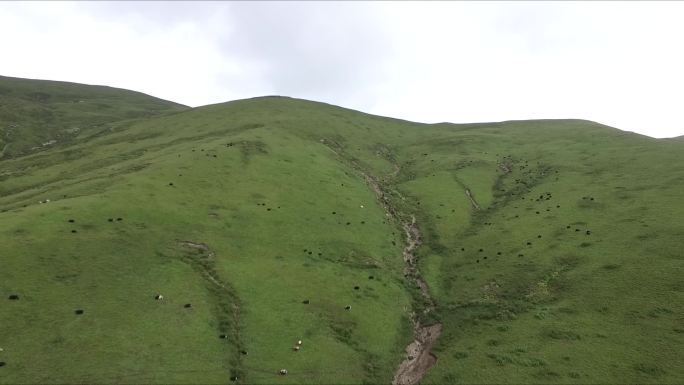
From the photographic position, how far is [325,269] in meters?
49.4

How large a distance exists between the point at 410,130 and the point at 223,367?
112556 millimetres

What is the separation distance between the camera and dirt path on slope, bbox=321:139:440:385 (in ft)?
119

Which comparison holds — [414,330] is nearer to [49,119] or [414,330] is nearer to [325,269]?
[325,269]

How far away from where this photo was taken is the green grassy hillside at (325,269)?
33.3 metres

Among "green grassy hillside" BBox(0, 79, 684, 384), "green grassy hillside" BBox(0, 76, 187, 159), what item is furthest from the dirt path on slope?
"green grassy hillside" BBox(0, 76, 187, 159)

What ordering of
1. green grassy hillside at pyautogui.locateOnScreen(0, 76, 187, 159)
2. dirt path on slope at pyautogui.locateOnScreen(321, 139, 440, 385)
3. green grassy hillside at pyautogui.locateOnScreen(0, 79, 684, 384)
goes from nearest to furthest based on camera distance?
green grassy hillside at pyautogui.locateOnScreen(0, 79, 684, 384) < dirt path on slope at pyautogui.locateOnScreen(321, 139, 440, 385) < green grassy hillside at pyautogui.locateOnScreen(0, 76, 187, 159)

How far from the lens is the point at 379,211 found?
231 ft

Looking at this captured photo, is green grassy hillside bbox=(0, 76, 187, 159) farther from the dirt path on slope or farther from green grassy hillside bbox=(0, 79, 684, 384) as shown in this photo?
the dirt path on slope

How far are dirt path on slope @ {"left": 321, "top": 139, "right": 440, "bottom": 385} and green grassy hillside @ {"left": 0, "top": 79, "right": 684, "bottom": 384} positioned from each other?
2.75ft

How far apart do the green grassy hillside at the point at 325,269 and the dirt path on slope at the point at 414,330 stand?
84cm

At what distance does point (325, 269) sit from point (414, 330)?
11708 mm

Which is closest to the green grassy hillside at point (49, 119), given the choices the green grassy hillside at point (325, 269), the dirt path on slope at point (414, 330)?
the green grassy hillside at point (325, 269)

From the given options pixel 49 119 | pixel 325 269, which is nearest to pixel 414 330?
pixel 325 269

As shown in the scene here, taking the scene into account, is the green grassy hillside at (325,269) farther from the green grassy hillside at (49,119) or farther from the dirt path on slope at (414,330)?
the green grassy hillside at (49,119)
